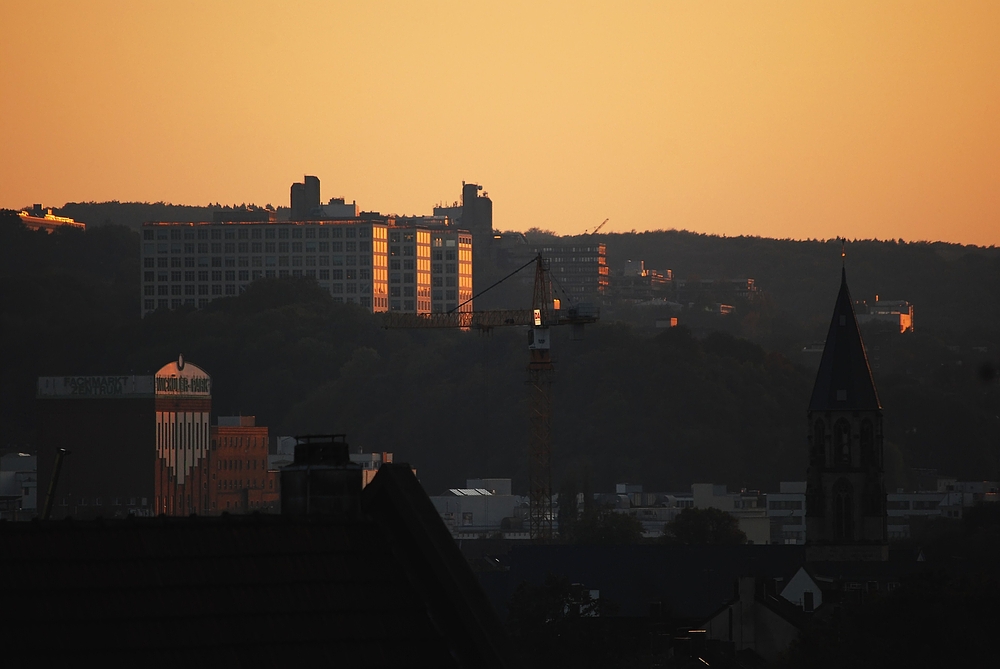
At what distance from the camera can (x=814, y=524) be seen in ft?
422

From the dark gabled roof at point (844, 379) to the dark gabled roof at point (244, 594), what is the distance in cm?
11488

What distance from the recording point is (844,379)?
13162 cm

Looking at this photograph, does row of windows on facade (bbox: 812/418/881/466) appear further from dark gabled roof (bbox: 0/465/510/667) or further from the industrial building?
dark gabled roof (bbox: 0/465/510/667)

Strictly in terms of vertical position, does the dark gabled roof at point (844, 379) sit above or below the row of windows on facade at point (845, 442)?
above

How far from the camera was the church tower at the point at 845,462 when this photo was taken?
127688 mm

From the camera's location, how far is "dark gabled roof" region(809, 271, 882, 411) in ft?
429

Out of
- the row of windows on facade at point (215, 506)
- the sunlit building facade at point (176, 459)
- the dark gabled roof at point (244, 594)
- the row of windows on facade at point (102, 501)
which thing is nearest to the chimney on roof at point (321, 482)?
the dark gabled roof at point (244, 594)

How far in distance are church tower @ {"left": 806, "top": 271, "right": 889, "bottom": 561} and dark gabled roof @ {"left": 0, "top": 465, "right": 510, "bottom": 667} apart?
111 metres

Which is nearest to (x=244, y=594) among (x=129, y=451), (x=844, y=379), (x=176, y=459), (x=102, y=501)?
(x=844, y=379)

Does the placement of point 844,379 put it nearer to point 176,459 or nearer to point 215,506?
point 176,459

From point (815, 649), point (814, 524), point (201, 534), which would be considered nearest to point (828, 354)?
point (814, 524)

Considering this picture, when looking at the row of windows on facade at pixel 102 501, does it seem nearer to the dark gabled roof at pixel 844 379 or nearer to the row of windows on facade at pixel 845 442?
the dark gabled roof at pixel 844 379

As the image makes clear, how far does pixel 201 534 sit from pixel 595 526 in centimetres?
15060

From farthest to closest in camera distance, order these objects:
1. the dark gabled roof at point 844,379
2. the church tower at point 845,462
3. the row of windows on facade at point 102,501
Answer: the row of windows on facade at point 102,501, the dark gabled roof at point 844,379, the church tower at point 845,462
